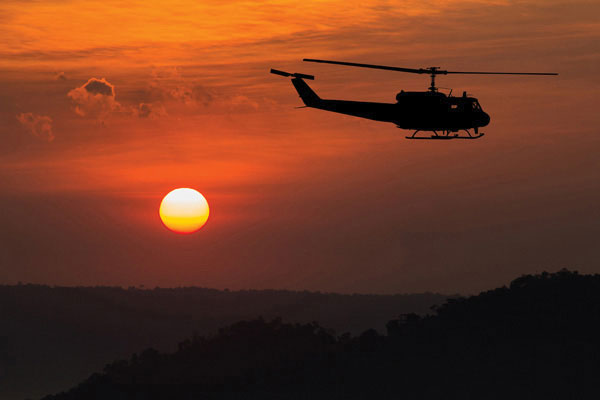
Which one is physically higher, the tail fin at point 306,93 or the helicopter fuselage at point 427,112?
the tail fin at point 306,93

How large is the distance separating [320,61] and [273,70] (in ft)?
29.5

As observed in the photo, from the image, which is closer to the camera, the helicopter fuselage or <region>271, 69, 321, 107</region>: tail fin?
the helicopter fuselage

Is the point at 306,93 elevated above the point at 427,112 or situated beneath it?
elevated above

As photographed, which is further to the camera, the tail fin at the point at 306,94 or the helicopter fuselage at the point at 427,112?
the tail fin at the point at 306,94

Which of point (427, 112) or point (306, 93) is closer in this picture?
point (427, 112)

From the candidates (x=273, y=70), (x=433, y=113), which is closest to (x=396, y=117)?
(x=433, y=113)

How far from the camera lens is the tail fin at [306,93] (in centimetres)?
8050

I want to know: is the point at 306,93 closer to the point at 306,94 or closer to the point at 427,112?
the point at 306,94

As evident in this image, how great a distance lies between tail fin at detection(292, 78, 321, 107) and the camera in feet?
264

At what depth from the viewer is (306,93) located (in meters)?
81.8

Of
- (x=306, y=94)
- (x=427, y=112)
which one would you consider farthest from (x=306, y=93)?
(x=427, y=112)

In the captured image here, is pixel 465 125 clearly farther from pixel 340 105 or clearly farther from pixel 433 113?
pixel 340 105

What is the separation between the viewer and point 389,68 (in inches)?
2456

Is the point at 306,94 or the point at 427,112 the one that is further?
the point at 306,94
